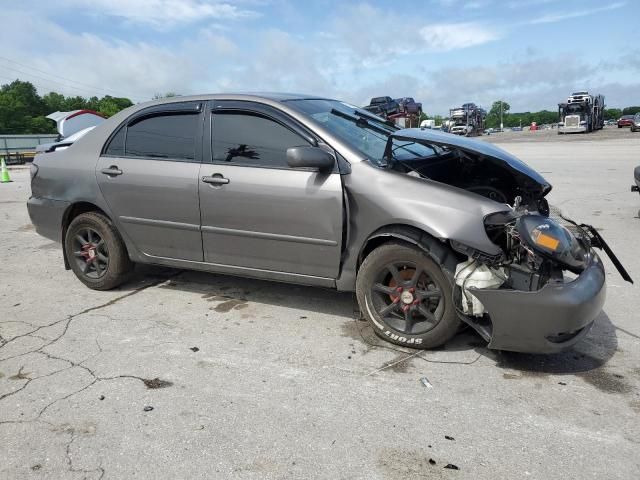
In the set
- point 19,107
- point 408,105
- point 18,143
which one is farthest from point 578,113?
point 19,107

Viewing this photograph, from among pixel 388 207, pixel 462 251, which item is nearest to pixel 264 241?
pixel 388 207

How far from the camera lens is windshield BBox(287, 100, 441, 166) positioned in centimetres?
381

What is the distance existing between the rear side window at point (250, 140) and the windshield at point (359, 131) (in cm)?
24

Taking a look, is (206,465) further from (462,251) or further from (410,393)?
(462,251)

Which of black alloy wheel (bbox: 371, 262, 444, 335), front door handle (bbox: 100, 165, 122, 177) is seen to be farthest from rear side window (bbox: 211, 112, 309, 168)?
black alloy wheel (bbox: 371, 262, 444, 335)

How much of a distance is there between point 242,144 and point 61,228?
7.23 feet

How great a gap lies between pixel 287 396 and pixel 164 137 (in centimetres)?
253

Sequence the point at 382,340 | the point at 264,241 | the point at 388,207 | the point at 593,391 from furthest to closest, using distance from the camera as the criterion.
Answer: the point at 264,241, the point at 382,340, the point at 388,207, the point at 593,391

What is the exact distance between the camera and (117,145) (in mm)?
4617

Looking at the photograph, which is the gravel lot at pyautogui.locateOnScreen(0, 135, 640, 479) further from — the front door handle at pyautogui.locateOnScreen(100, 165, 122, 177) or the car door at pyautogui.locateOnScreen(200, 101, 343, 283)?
the front door handle at pyautogui.locateOnScreen(100, 165, 122, 177)

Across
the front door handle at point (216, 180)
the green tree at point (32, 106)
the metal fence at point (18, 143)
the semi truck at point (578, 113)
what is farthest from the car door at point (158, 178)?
the green tree at point (32, 106)

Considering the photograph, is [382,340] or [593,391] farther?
[382,340]

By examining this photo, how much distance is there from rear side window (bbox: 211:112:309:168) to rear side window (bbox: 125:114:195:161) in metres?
0.25

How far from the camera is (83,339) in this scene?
3824mm
